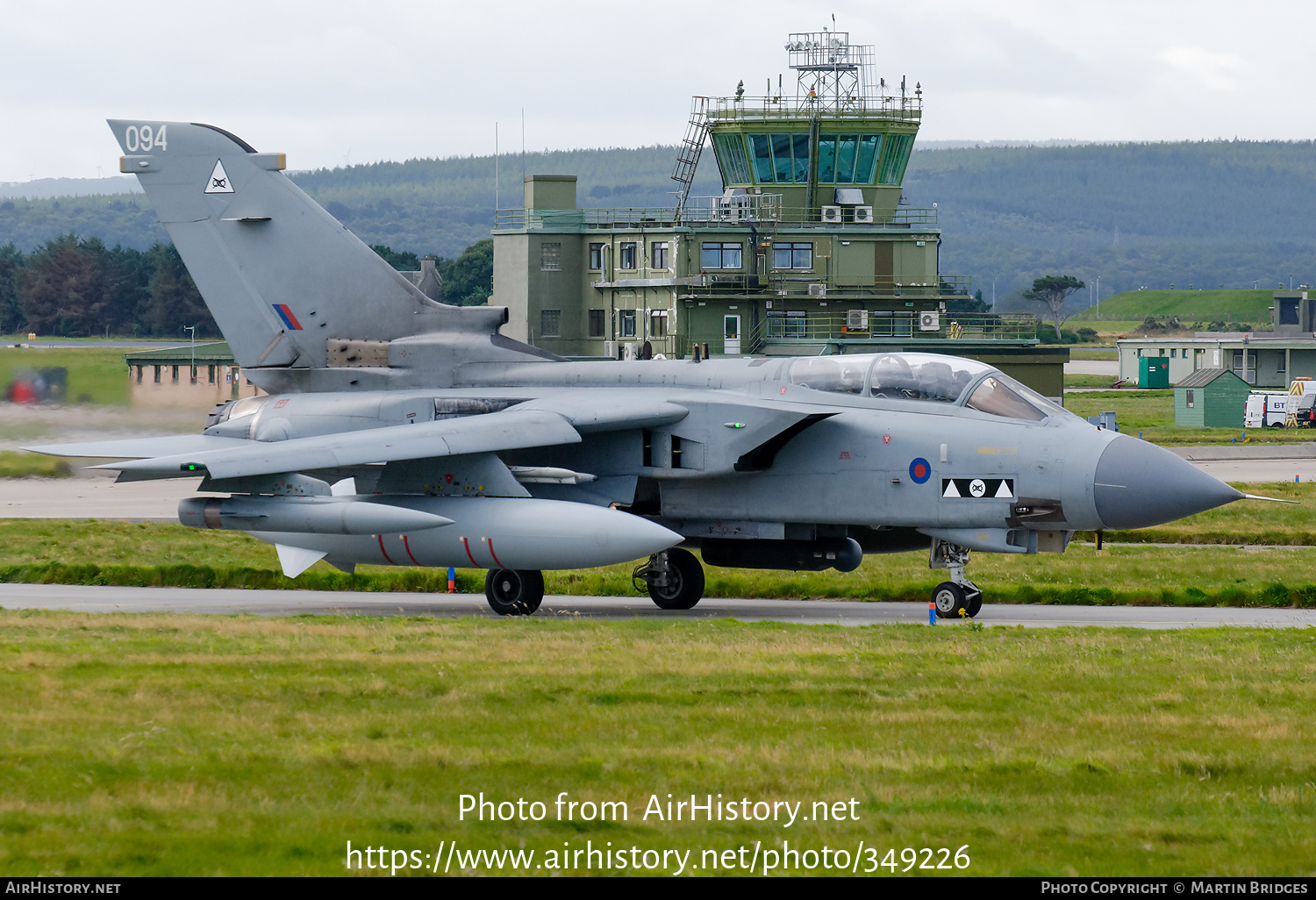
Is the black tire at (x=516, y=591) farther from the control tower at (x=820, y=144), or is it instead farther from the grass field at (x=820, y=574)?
the control tower at (x=820, y=144)

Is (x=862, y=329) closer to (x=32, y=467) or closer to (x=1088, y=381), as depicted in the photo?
(x=32, y=467)

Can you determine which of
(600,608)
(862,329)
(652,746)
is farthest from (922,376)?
(862,329)

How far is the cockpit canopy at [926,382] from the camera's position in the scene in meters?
16.9

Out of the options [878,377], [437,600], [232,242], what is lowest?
[437,600]

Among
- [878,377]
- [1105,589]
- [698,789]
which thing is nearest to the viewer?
[698,789]

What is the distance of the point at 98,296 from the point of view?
8006cm

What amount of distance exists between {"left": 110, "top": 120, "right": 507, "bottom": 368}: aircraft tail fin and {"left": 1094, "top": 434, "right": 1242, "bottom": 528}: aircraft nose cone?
868cm

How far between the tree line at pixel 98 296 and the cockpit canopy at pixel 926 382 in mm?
59013

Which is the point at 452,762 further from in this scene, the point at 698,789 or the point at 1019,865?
the point at 1019,865

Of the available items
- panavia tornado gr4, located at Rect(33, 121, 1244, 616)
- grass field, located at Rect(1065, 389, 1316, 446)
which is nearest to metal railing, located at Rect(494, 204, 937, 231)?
grass field, located at Rect(1065, 389, 1316, 446)

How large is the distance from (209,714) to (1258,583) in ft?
47.5
